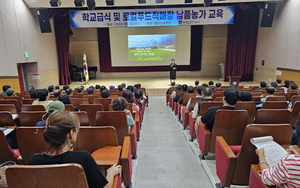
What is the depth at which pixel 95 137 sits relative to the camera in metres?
1.51

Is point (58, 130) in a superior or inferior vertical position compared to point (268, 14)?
inferior

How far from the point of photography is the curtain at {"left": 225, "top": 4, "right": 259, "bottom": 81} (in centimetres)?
924

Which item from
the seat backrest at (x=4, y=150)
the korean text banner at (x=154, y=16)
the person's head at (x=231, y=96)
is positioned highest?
the korean text banner at (x=154, y=16)

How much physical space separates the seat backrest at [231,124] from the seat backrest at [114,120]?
1.04 m

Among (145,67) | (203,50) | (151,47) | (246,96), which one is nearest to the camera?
(246,96)

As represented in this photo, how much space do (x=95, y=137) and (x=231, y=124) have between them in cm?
145

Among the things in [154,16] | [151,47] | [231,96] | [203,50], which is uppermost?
[154,16]

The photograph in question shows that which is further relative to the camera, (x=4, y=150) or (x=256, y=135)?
(x=4, y=150)

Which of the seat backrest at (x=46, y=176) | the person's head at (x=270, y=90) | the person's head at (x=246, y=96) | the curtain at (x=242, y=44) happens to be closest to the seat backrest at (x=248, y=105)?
the person's head at (x=246, y=96)

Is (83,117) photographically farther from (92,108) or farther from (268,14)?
(268,14)

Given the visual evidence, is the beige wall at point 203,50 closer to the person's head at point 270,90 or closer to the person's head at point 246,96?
the person's head at point 270,90

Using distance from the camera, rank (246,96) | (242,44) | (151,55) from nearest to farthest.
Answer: (246,96), (242,44), (151,55)

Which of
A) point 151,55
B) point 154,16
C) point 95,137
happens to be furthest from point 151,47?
point 95,137

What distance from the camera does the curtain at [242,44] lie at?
9242mm
